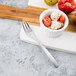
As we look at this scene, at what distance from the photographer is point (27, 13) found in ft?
3.87

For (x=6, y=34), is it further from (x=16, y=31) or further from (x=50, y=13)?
(x=50, y=13)

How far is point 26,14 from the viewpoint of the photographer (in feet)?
3.86

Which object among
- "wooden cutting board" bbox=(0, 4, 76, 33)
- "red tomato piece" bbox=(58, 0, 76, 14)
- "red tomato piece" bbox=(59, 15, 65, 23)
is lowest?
"wooden cutting board" bbox=(0, 4, 76, 33)

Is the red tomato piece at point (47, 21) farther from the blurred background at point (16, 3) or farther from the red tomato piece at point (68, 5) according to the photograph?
the blurred background at point (16, 3)

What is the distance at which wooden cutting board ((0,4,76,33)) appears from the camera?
1148mm

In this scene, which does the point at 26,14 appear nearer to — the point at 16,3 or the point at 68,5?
the point at 16,3

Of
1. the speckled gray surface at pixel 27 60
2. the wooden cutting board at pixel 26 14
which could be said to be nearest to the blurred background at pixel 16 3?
the wooden cutting board at pixel 26 14

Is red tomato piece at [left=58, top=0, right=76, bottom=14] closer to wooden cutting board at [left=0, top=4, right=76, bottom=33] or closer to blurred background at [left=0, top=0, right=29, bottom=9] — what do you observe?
wooden cutting board at [left=0, top=4, right=76, bottom=33]

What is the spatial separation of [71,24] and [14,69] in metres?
0.47

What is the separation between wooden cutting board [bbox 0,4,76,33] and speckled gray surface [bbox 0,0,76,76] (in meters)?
0.13

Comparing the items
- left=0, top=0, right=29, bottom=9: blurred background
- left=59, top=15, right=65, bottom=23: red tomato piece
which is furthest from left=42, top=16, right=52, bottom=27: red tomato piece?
left=0, top=0, right=29, bottom=9: blurred background

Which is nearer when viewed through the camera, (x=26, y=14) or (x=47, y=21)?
(x=47, y=21)

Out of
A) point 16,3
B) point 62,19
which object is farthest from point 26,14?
point 62,19

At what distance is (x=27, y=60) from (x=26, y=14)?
32cm
